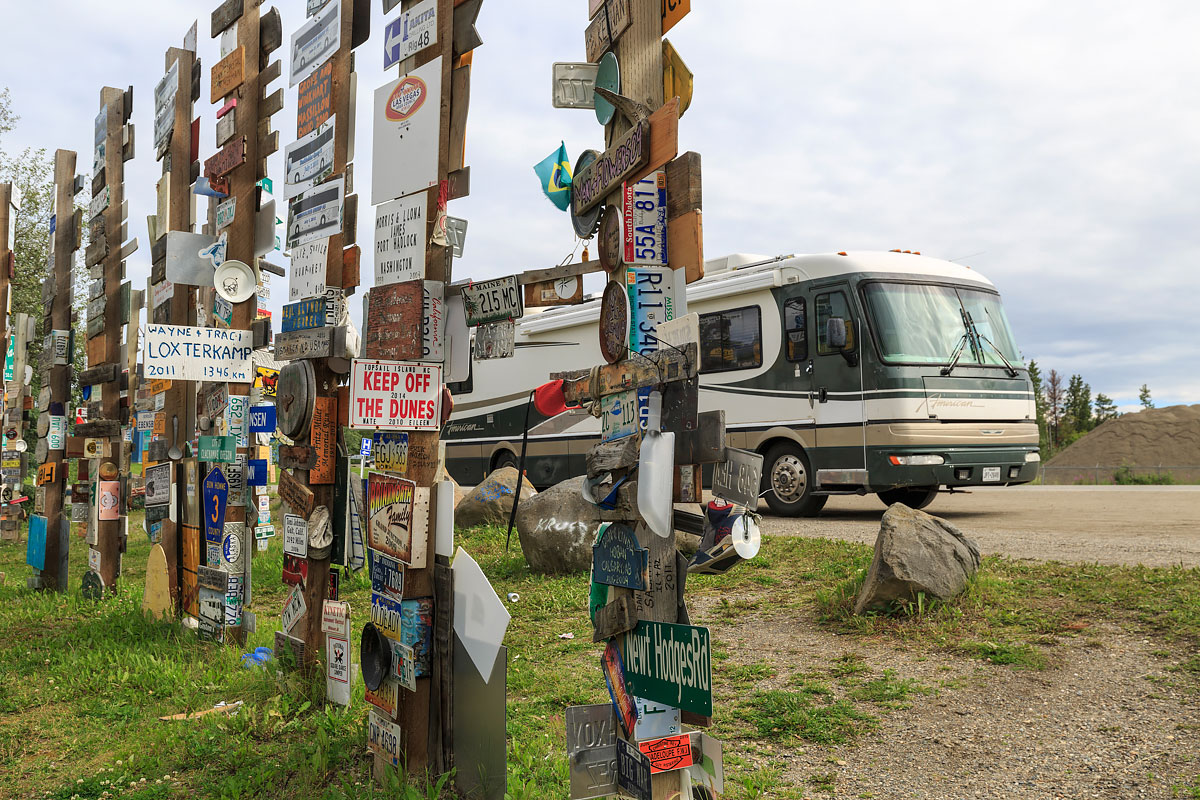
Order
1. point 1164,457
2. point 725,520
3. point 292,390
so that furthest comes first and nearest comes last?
1. point 1164,457
2. point 292,390
3. point 725,520

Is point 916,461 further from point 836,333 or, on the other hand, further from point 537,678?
Answer: point 537,678

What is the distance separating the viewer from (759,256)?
12836 mm

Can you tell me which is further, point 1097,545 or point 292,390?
point 1097,545

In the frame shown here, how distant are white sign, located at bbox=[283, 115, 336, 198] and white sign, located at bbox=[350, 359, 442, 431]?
1.77 m

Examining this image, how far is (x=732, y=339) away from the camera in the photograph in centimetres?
1280

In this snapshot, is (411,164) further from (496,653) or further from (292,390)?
(496,653)

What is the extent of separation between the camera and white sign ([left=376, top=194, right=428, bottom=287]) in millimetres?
4004

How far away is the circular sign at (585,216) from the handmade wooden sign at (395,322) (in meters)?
0.85

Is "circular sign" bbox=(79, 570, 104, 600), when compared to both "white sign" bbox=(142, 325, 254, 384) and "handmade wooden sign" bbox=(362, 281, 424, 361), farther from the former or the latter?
"handmade wooden sign" bbox=(362, 281, 424, 361)

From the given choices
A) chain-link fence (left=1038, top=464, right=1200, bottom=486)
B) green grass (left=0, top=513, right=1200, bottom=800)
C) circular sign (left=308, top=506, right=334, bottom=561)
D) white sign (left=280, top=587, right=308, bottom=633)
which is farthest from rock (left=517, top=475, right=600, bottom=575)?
chain-link fence (left=1038, top=464, right=1200, bottom=486)

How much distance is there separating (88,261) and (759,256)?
8219mm

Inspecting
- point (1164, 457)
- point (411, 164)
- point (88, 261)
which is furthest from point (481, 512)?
point (1164, 457)

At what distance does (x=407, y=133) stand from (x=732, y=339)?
30.0 ft

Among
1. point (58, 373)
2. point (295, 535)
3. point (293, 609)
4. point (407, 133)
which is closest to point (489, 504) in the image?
point (58, 373)
